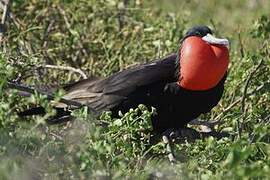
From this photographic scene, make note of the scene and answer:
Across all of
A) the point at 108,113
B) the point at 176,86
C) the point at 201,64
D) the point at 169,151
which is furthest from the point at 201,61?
the point at 108,113

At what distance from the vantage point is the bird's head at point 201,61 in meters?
3.36

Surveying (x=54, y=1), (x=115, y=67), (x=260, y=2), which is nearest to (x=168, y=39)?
(x=115, y=67)

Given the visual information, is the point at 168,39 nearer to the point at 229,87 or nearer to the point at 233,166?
the point at 229,87

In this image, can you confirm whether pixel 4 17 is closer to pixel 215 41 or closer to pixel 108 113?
pixel 215 41

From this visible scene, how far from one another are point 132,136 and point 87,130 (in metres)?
0.19

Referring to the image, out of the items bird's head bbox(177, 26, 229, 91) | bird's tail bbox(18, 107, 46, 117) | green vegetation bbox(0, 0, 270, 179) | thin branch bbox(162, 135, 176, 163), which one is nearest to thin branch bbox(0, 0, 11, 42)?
green vegetation bbox(0, 0, 270, 179)

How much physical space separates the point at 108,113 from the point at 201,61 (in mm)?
774

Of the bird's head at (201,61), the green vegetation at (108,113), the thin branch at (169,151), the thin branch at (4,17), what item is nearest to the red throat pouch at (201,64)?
the bird's head at (201,61)

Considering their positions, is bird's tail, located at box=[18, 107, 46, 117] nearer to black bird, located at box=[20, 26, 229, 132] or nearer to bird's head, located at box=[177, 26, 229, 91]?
black bird, located at box=[20, 26, 229, 132]

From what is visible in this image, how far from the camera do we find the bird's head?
3.36 meters

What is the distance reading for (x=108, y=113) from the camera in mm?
2711

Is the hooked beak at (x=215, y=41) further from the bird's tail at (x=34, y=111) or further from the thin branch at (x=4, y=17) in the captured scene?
the thin branch at (x=4, y=17)

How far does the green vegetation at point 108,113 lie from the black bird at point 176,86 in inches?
3.9

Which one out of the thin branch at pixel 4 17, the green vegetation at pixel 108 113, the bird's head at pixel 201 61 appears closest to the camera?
the green vegetation at pixel 108 113
